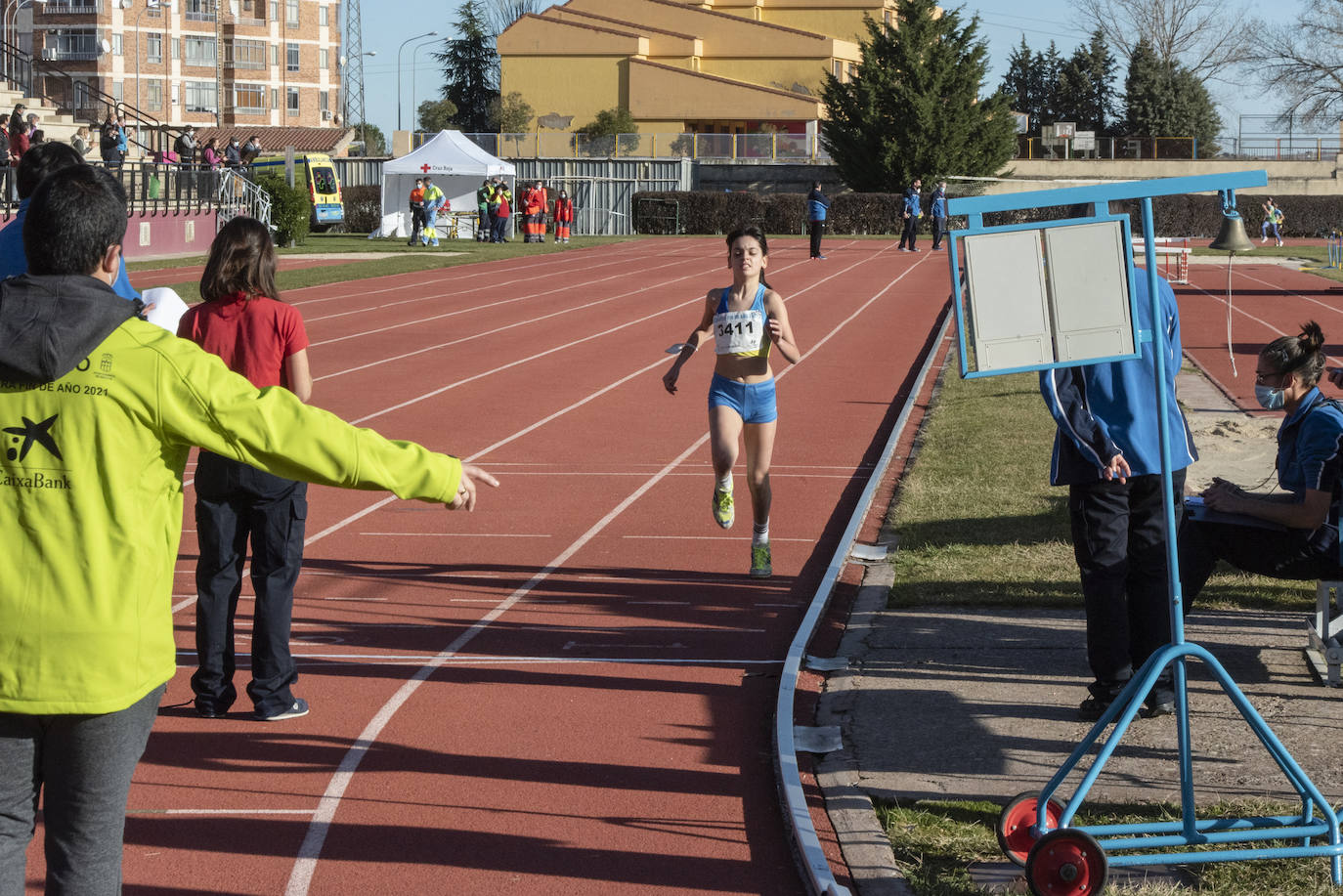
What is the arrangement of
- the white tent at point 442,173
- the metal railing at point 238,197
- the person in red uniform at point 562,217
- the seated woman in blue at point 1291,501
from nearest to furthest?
the seated woman in blue at point 1291,501, the metal railing at point 238,197, the white tent at point 442,173, the person in red uniform at point 562,217

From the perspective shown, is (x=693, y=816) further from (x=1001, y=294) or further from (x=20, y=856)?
(x=20, y=856)

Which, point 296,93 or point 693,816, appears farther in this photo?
point 296,93

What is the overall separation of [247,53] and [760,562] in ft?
331

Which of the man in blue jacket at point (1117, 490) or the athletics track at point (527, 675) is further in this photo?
the man in blue jacket at point (1117, 490)

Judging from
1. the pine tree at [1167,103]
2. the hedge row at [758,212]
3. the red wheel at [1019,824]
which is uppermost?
the pine tree at [1167,103]

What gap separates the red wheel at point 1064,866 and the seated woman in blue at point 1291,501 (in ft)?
7.62

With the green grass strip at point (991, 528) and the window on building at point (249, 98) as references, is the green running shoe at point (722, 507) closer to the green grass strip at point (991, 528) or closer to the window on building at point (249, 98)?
the green grass strip at point (991, 528)

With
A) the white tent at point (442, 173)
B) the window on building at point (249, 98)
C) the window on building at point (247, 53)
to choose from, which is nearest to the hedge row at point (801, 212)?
the white tent at point (442, 173)

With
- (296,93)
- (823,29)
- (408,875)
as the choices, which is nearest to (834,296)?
(408,875)

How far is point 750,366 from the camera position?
8352mm

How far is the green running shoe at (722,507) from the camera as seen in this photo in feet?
28.1

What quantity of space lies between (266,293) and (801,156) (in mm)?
60751

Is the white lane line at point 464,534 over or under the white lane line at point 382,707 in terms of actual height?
over

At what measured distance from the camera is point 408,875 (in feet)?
15.1
